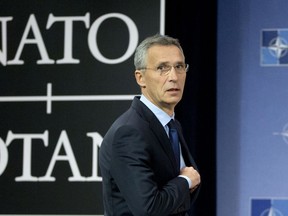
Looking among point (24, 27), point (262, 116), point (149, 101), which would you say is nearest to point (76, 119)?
point (24, 27)

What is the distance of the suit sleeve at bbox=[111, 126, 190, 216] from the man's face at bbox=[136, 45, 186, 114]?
0.57ft

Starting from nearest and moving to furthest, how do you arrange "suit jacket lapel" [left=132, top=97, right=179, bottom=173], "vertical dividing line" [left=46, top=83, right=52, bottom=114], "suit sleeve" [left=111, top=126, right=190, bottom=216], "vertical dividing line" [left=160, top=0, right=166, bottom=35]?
"suit sleeve" [left=111, top=126, right=190, bottom=216]
"suit jacket lapel" [left=132, top=97, right=179, bottom=173]
"vertical dividing line" [left=160, top=0, right=166, bottom=35]
"vertical dividing line" [left=46, top=83, right=52, bottom=114]

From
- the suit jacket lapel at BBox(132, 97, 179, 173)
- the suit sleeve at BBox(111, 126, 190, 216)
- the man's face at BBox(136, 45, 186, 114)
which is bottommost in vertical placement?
the suit sleeve at BBox(111, 126, 190, 216)

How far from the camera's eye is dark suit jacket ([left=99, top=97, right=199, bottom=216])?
1895 millimetres

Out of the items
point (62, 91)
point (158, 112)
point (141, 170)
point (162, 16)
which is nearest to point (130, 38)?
point (162, 16)

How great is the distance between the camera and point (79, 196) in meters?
3.37

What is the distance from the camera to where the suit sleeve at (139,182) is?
74.3 inches

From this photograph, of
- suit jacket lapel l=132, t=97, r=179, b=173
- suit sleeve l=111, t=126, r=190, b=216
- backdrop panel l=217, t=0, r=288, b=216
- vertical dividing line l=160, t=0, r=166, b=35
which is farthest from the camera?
backdrop panel l=217, t=0, r=288, b=216

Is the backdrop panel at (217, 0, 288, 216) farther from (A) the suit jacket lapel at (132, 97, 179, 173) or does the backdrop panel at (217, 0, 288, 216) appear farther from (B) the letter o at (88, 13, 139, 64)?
(A) the suit jacket lapel at (132, 97, 179, 173)

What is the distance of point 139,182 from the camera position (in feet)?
6.19

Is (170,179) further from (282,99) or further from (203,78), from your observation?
(282,99)

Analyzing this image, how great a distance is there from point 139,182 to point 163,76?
0.36m

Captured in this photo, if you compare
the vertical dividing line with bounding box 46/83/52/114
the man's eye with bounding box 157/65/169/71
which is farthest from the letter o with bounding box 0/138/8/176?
the man's eye with bounding box 157/65/169/71

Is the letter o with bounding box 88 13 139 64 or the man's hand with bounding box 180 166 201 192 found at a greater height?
the letter o with bounding box 88 13 139 64
